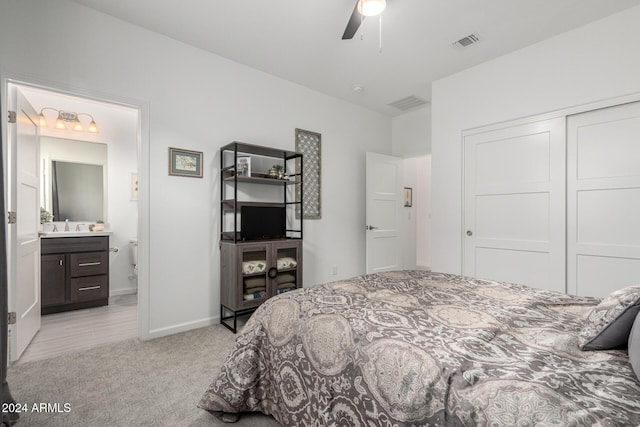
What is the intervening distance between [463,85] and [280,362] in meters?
3.52

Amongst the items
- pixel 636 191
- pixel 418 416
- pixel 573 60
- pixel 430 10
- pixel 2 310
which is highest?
pixel 430 10

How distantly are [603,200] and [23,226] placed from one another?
4.89m

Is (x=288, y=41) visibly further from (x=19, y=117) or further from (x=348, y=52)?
(x=19, y=117)

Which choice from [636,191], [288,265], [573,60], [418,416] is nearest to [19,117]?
[288,265]

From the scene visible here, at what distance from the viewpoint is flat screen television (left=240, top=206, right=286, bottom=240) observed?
312 centimetres

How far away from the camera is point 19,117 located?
7.75 feet

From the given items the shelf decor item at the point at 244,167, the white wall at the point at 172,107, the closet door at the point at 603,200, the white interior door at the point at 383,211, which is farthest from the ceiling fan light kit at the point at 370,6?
the white interior door at the point at 383,211

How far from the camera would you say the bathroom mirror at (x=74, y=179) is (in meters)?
3.88

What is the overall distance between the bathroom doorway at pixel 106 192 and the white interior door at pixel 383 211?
3009 mm

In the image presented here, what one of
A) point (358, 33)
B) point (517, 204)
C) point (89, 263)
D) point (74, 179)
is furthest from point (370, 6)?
point (74, 179)

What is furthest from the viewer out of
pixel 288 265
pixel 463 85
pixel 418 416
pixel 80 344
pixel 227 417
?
pixel 463 85

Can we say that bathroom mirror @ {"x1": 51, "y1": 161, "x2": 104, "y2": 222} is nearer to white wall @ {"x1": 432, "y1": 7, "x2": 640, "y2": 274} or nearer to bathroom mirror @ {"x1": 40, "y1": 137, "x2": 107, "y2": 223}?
bathroom mirror @ {"x1": 40, "y1": 137, "x2": 107, "y2": 223}

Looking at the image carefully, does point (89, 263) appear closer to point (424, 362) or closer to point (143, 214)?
point (143, 214)

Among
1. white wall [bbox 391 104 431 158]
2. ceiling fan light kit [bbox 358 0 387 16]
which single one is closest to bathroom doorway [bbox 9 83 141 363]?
ceiling fan light kit [bbox 358 0 387 16]
